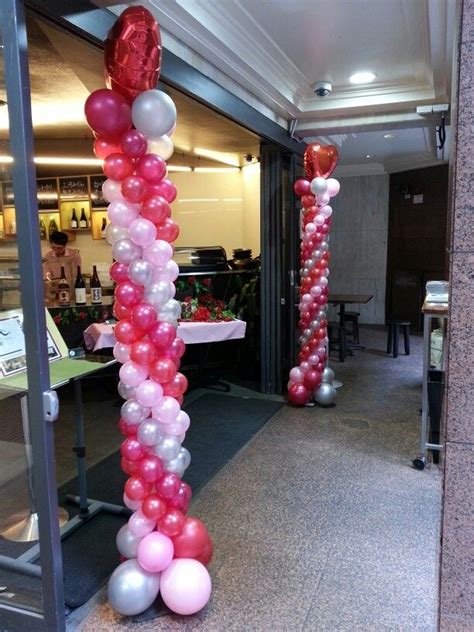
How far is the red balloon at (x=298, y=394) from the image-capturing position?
4.77m

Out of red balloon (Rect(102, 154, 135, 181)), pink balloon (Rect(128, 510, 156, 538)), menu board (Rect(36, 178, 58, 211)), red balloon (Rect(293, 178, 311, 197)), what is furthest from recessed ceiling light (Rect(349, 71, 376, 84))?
menu board (Rect(36, 178, 58, 211))

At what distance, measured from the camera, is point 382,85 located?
435cm

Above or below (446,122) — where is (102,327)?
below

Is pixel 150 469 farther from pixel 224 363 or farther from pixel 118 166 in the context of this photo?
pixel 224 363

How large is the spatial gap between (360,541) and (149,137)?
7.64 feet

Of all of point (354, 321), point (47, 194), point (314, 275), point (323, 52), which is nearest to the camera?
point (323, 52)

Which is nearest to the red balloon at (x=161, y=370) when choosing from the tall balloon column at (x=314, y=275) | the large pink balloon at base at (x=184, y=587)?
the large pink balloon at base at (x=184, y=587)

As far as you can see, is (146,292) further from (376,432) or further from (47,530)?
(376,432)

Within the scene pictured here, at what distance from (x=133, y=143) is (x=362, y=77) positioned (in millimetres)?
2887

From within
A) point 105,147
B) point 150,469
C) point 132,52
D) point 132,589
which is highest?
point 132,52

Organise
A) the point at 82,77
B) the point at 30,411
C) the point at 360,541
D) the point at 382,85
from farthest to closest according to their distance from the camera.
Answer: the point at 382,85
the point at 82,77
the point at 360,541
the point at 30,411

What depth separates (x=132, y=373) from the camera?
211 centimetres

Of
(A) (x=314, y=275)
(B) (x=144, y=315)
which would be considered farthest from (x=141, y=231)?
(A) (x=314, y=275)

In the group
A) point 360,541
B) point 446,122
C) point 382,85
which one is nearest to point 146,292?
point 360,541
